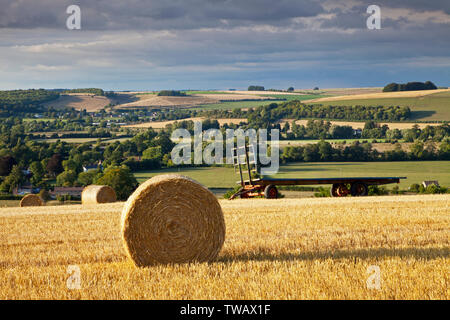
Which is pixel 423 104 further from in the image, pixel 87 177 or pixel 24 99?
pixel 24 99

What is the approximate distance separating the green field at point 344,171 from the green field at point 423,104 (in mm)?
25220

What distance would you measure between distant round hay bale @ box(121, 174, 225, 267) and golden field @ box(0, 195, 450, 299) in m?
0.31

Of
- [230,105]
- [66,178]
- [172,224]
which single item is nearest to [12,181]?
[66,178]

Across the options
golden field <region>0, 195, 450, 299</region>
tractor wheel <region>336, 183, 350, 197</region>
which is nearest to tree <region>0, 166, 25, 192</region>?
tractor wheel <region>336, 183, 350, 197</region>

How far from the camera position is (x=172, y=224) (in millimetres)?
9398

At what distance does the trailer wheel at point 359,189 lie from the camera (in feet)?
81.3

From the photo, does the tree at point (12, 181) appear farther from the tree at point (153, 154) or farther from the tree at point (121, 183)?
the tree at point (121, 183)

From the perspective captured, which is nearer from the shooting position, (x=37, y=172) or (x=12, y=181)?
(x=12, y=181)

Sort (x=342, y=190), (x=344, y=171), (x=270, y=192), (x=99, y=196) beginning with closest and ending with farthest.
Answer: (x=270, y=192), (x=342, y=190), (x=99, y=196), (x=344, y=171)

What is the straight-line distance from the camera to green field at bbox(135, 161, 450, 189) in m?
44.7

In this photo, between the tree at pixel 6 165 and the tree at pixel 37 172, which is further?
the tree at pixel 6 165

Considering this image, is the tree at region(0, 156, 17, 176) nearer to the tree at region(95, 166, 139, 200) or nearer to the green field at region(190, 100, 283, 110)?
the tree at region(95, 166, 139, 200)

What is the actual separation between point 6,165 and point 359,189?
4961 centimetres

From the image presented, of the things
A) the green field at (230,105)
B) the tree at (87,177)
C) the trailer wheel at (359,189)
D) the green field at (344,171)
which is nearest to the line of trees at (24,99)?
the green field at (230,105)
